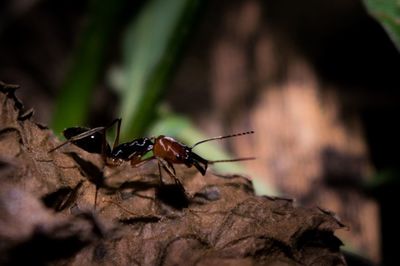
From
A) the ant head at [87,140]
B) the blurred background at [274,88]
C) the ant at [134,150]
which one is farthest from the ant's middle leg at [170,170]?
the blurred background at [274,88]

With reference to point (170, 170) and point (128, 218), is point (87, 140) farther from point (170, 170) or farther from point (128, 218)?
point (128, 218)

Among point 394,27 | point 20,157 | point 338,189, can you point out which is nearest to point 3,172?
point 20,157

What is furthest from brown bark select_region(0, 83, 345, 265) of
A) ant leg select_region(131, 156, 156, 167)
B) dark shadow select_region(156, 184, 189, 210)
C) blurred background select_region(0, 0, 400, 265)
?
blurred background select_region(0, 0, 400, 265)

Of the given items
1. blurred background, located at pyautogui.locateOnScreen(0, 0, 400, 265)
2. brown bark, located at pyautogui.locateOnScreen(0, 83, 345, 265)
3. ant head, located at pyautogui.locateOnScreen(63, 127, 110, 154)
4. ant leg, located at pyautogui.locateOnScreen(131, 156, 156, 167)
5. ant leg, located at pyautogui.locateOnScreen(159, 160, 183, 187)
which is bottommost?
brown bark, located at pyautogui.locateOnScreen(0, 83, 345, 265)

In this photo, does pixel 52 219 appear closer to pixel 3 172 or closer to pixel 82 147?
→ pixel 3 172

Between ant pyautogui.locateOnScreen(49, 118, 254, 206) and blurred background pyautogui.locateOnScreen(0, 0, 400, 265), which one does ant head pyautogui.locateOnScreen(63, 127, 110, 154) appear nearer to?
ant pyautogui.locateOnScreen(49, 118, 254, 206)

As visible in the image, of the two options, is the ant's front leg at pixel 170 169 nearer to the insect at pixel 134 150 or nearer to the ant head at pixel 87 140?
the insect at pixel 134 150
